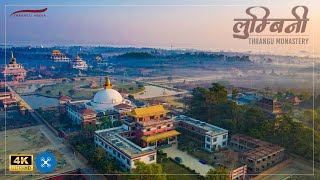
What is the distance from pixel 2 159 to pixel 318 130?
9465 millimetres

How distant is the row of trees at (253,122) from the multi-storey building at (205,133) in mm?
564

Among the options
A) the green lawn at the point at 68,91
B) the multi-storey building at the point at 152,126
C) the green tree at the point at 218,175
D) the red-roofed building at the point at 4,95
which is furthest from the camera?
the green lawn at the point at 68,91

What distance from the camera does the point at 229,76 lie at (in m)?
17.5

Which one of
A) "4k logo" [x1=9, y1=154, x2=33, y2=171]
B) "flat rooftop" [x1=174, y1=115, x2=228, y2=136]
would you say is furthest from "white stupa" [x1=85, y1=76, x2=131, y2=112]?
"4k logo" [x1=9, y1=154, x2=33, y2=171]

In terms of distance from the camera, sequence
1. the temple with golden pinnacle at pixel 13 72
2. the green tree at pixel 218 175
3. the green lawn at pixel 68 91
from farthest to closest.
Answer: the temple with golden pinnacle at pixel 13 72 < the green lawn at pixel 68 91 < the green tree at pixel 218 175

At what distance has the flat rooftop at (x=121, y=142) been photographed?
7607mm

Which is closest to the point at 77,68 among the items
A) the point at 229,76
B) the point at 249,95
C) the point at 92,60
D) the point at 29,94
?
the point at 92,60

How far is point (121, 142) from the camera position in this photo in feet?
26.9

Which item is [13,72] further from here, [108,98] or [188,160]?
[188,160]

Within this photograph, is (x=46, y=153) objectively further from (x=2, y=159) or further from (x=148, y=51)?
(x=148, y=51)

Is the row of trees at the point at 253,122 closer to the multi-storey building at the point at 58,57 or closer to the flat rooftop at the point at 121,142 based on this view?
the flat rooftop at the point at 121,142

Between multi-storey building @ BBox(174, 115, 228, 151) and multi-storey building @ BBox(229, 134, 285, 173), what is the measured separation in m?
0.48

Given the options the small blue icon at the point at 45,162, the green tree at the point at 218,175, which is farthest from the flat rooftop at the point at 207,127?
the small blue icon at the point at 45,162

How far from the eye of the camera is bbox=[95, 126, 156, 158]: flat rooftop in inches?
299
